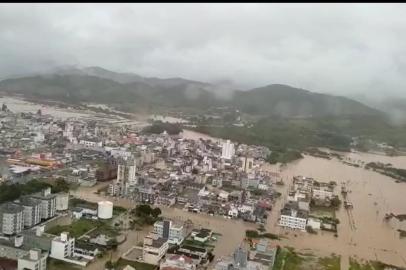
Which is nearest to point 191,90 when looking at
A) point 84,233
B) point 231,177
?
point 231,177

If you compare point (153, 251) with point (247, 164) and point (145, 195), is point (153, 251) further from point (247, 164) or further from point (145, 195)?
point (247, 164)

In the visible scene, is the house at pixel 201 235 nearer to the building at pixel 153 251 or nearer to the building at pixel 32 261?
the building at pixel 153 251

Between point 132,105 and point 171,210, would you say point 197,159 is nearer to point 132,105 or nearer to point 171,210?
point 171,210

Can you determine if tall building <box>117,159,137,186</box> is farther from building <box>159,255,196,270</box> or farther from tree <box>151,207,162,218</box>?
building <box>159,255,196,270</box>

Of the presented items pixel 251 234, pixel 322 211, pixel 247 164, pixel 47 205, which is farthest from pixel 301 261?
pixel 247 164

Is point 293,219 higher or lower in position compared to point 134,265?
higher

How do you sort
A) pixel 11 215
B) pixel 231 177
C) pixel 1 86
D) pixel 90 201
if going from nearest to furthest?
pixel 11 215, pixel 90 201, pixel 231 177, pixel 1 86
